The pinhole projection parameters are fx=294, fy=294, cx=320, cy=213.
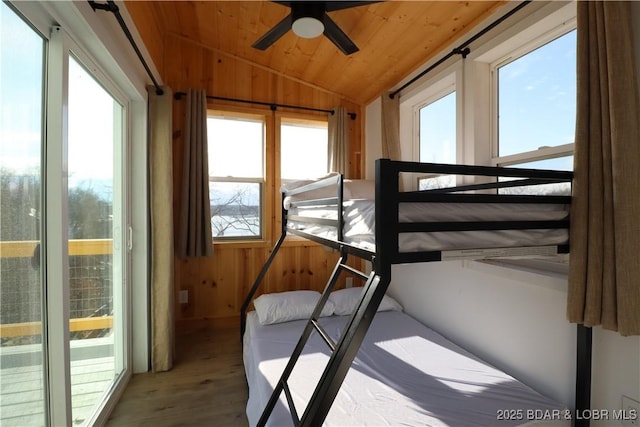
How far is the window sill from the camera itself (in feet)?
4.70

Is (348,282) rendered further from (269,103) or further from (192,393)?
(269,103)

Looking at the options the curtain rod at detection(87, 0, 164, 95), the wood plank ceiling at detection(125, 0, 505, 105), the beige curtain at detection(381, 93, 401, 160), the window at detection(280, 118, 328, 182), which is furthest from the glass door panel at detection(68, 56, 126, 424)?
the beige curtain at detection(381, 93, 401, 160)

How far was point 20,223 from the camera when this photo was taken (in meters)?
1.04

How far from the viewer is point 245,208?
3.09m

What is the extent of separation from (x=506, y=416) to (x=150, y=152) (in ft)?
8.59

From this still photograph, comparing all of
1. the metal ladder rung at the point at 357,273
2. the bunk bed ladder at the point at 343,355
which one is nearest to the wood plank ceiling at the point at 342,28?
the metal ladder rung at the point at 357,273

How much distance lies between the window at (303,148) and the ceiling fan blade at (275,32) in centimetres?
129

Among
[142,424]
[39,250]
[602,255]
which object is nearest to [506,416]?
[602,255]

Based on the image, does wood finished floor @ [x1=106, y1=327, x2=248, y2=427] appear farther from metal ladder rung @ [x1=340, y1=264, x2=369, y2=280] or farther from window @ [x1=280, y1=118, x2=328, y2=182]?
window @ [x1=280, y1=118, x2=328, y2=182]

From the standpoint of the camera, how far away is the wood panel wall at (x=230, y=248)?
2803 millimetres

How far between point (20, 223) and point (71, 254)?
1.31 ft

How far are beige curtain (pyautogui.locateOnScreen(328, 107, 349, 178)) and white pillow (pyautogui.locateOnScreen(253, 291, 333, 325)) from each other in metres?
1.39

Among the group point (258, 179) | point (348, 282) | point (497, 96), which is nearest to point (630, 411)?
point (497, 96)

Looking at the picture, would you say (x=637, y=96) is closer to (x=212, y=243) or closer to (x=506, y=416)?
(x=506, y=416)
